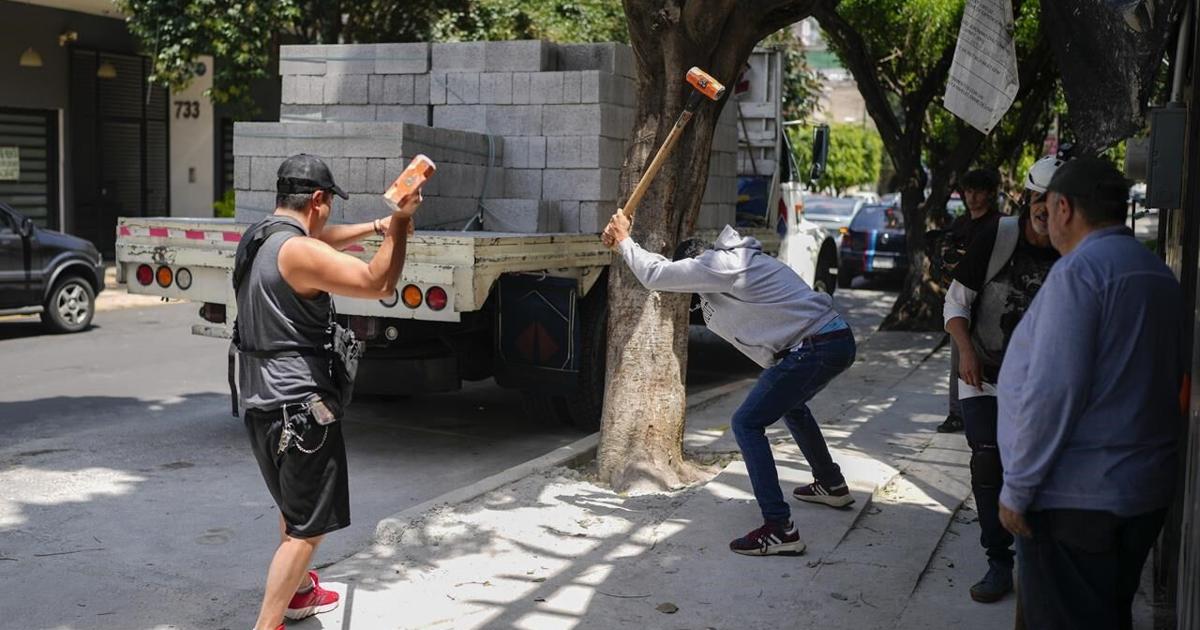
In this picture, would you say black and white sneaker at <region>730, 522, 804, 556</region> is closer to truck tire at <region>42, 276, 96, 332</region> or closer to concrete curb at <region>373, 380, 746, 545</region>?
concrete curb at <region>373, 380, 746, 545</region>

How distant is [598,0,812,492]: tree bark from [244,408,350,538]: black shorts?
8.03 feet

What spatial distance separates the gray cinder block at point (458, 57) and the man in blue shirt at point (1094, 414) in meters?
6.20

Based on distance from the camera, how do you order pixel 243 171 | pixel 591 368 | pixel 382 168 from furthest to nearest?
pixel 243 171
pixel 591 368
pixel 382 168

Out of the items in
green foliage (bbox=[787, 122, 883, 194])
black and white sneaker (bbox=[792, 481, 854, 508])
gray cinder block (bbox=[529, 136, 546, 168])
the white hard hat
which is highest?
green foliage (bbox=[787, 122, 883, 194])

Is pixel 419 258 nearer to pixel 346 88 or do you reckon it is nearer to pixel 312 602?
pixel 346 88

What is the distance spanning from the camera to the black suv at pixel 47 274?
1277cm

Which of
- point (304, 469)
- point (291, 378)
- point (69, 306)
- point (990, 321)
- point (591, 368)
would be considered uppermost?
point (990, 321)

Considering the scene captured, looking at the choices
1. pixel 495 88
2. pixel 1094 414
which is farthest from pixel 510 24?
pixel 1094 414

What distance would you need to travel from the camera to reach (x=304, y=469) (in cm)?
449

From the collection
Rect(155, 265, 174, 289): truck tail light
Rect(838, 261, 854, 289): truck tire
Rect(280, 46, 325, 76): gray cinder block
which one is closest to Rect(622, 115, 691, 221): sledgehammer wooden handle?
Rect(155, 265, 174, 289): truck tail light

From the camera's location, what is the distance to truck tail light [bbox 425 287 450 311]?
721 cm

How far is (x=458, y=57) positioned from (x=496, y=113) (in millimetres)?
495

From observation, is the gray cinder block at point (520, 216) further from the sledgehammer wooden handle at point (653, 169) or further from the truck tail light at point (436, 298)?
the sledgehammer wooden handle at point (653, 169)

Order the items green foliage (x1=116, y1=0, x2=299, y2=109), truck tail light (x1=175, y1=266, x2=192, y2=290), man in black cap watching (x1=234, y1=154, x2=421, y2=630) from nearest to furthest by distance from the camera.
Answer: man in black cap watching (x1=234, y1=154, x2=421, y2=630) < truck tail light (x1=175, y1=266, x2=192, y2=290) < green foliage (x1=116, y1=0, x2=299, y2=109)
